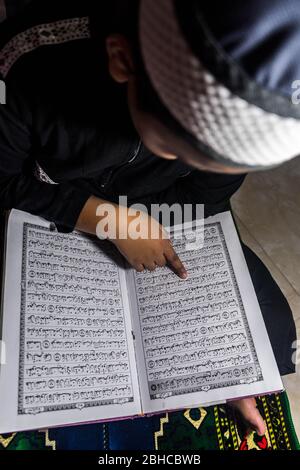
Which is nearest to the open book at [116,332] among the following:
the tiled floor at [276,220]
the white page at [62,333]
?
the white page at [62,333]

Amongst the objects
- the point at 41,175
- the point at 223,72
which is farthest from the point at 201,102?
the point at 41,175

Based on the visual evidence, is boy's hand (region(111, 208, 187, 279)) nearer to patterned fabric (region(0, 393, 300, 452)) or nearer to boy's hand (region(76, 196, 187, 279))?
boy's hand (region(76, 196, 187, 279))

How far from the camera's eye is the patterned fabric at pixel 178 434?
0.88 metres

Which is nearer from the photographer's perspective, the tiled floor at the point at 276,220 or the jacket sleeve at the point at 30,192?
the jacket sleeve at the point at 30,192

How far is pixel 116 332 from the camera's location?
2.45 feet

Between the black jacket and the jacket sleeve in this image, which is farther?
the jacket sleeve

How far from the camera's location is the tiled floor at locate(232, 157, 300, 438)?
1.16m

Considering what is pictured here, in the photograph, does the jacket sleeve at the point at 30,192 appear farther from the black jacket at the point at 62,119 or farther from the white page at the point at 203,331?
the white page at the point at 203,331

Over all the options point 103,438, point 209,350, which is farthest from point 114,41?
point 103,438

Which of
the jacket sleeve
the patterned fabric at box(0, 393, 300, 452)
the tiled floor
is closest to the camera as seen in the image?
the jacket sleeve

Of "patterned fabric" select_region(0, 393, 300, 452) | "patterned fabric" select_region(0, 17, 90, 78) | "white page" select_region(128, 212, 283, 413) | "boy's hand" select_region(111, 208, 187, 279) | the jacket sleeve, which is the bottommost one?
"patterned fabric" select_region(0, 393, 300, 452)

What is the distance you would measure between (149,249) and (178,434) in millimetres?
421

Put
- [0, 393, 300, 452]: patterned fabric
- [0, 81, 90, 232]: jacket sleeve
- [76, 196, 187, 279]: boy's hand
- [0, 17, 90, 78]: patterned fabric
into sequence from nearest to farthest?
[0, 17, 90, 78]: patterned fabric < [0, 81, 90, 232]: jacket sleeve < [76, 196, 187, 279]: boy's hand < [0, 393, 300, 452]: patterned fabric

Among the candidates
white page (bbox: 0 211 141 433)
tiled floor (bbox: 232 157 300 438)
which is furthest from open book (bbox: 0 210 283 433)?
tiled floor (bbox: 232 157 300 438)
